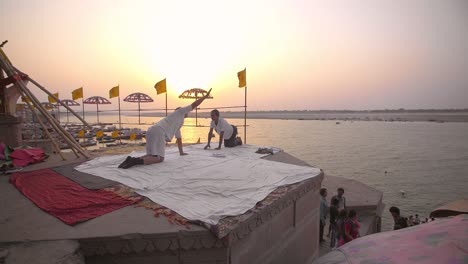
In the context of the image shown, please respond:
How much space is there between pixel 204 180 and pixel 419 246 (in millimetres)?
3098

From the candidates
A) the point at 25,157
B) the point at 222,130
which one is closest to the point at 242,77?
the point at 222,130

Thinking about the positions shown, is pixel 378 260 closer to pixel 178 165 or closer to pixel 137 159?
pixel 178 165

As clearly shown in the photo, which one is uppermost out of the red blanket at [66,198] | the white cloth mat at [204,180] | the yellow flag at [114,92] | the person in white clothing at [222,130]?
the yellow flag at [114,92]

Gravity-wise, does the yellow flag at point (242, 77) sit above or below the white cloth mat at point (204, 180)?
above

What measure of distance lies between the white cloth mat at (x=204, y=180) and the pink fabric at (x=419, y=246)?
141cm

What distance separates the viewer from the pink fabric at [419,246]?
177 centimetres

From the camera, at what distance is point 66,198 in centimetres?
358

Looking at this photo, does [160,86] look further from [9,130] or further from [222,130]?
[9,130]

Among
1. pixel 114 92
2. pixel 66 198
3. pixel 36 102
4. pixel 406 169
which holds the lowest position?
pixel 406 169

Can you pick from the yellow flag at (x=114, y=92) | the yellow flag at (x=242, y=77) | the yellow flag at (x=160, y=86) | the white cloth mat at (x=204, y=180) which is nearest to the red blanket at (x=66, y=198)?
the white cloth mat at (x=204, y=180)

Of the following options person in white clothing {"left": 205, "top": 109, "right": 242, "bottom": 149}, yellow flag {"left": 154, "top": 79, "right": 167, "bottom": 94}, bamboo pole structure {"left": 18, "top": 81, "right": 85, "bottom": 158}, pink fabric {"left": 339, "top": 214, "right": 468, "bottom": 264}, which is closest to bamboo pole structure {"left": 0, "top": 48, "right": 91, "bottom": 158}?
bamboo pole structure {"left": 18, "top": 81, "right": 85, "bottom": 158}

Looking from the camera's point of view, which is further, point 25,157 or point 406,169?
point 406,169

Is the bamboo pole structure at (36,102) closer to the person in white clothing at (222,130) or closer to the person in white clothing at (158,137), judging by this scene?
the person in white clothing at (158,137)

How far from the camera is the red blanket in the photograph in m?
3.09
